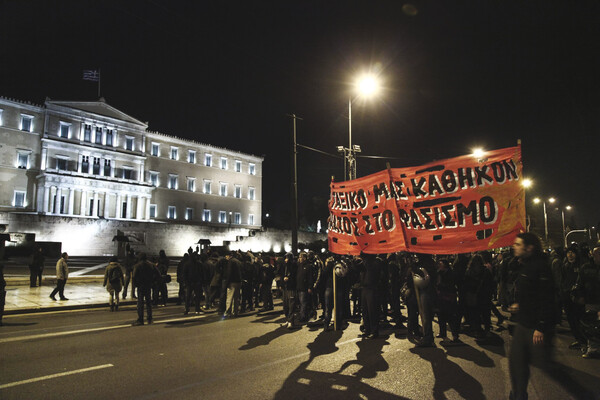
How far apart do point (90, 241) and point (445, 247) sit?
46.2 metres

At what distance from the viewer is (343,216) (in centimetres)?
949

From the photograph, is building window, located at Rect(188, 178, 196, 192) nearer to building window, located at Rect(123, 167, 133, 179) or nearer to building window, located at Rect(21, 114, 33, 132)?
building window, located at Rect(123, 167, 133, 179)

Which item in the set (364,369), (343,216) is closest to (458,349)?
(364,369)

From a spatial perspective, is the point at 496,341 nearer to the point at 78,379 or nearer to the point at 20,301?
the point at 78,379

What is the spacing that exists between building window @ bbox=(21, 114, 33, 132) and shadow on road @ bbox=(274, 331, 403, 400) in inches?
2141

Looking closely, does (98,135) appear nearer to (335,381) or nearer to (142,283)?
(142,283)

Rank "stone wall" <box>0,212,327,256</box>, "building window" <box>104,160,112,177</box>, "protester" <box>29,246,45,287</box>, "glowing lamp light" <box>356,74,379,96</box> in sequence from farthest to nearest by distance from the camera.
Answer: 1. "building window" <box>104,160,112,177</box>
2. "stone wall" <box>0,212,327,256</box>
3. "protester" <box>29,246,45,287</box>
4. "glowing lamp light" <box>356,74,379,96</box>

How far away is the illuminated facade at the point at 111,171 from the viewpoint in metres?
47.7

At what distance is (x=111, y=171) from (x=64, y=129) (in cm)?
785

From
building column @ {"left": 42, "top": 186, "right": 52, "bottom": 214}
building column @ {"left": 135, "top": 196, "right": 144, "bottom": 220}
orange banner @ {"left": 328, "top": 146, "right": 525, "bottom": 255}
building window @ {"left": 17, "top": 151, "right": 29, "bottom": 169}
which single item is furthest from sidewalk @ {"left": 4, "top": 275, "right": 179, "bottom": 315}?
building column @ {"left": 135, "top": 196, "right": 144, "bottom": 220}

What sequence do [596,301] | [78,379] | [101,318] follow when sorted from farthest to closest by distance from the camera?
[101,318] → [596,301] → [78,379]

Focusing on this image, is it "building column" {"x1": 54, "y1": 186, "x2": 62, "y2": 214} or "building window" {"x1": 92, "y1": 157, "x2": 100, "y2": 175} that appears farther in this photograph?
"building window" {"x1": 92, "y1": 157, "x2": 100, "y2": 175}

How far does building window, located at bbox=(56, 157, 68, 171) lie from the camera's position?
5058 cm

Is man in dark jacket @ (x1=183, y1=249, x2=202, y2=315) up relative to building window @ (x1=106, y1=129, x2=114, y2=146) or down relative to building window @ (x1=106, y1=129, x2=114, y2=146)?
down
